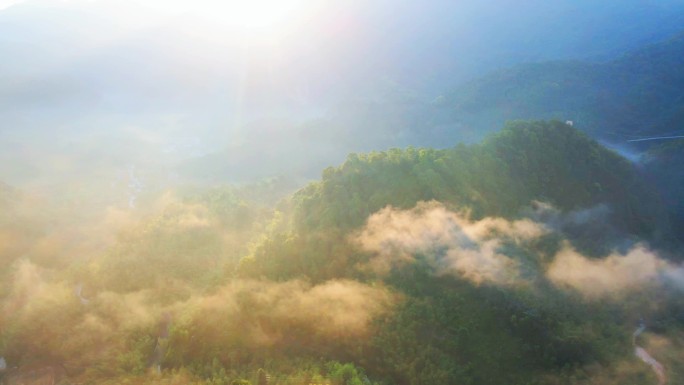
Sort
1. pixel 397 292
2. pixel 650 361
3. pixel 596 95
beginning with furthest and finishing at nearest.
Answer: pixel 596 95, pixel 397 292, pixel 650 361

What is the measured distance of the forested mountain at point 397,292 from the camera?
805 inches

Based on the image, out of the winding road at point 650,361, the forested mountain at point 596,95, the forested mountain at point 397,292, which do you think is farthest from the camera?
the forested mountain at point 596,95

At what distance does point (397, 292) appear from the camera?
920 inches

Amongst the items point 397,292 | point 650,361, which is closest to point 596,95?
point 650,361

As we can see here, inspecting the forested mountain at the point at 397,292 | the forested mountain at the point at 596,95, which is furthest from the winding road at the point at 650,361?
the forested mountain at the point at 596,95

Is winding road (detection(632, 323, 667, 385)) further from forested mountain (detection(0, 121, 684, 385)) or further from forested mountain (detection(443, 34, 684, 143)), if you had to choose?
forested mountain (detection(443, 34, 684, 143))

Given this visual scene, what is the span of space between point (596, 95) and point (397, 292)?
6844 centimetres

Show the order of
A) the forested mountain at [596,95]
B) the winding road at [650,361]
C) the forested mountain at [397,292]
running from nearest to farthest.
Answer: the winding road at [650,361] → the forested mountain at [397,292] → the forested mountain at [596,95]

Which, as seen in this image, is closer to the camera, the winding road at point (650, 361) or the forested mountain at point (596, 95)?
the winding road at point (650, 361)

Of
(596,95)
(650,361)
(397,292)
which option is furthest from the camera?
(596,95)

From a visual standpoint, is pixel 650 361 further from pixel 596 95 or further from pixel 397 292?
pixel 596 95

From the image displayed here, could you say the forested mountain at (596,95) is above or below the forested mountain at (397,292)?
above

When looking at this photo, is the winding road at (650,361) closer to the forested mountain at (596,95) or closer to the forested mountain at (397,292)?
the forested mountain at (397,292)

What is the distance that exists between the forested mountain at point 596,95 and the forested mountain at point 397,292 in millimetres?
34300
